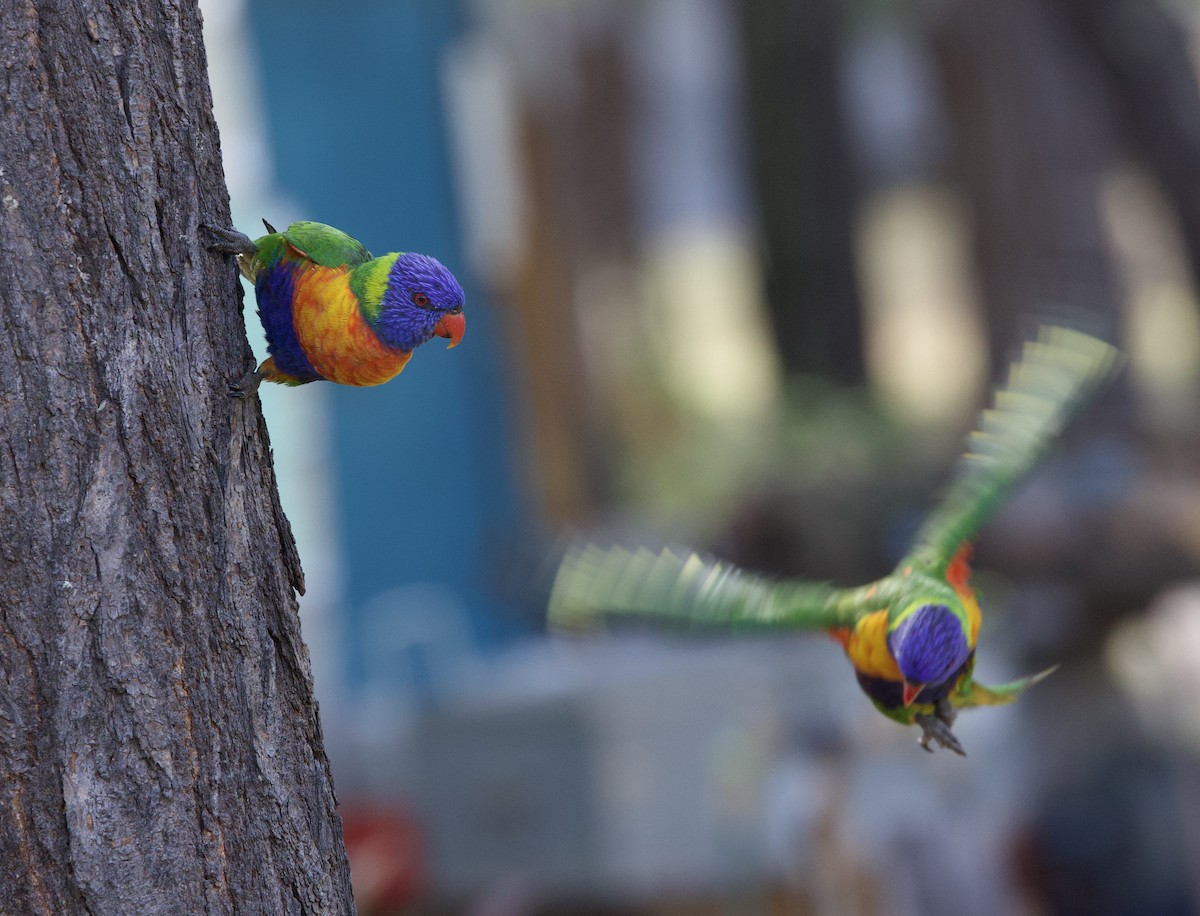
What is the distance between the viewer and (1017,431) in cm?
116

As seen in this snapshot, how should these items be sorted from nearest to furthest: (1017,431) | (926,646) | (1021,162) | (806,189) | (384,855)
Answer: (926,646) < (1017,431) < (384,855) < (806,189) < (1021,162)

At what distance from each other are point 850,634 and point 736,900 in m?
3.13

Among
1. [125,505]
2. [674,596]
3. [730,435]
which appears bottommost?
[730,435]

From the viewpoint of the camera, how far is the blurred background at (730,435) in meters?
4.05

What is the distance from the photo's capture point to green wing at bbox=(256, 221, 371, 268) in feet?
3.53

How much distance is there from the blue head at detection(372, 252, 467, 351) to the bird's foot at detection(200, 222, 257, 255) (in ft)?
0.53

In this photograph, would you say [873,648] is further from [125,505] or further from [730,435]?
[730,435]

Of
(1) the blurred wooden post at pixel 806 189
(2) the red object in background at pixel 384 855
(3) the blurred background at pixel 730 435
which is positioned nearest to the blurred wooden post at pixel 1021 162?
(3) the blurred background at pixel 730 435

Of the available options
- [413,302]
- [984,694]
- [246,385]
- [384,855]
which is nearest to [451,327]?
[413,302]

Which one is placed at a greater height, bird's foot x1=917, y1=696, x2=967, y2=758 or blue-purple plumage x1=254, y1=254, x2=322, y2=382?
blue-purple plumage x1=254, y1=254, x2=322, y2=382

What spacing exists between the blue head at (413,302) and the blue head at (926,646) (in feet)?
1.48

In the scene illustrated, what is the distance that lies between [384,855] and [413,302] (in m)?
3.25

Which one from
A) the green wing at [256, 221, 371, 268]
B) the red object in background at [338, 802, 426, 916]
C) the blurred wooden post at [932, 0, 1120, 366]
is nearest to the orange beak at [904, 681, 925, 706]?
the green wing at [256, 221, 371, 268]

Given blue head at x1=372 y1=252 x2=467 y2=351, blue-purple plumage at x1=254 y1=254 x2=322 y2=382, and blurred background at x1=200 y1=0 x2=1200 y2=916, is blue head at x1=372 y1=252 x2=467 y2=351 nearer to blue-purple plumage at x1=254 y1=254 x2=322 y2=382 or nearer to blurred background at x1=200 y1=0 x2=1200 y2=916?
blue-purple plumage at x1=254 y1=254 x2=322 y2=382
